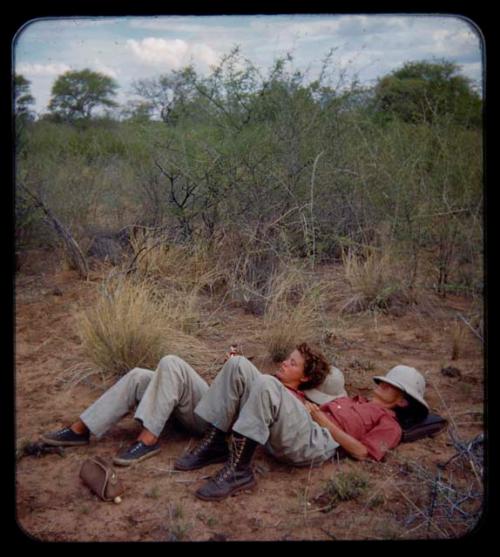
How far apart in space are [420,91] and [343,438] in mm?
5346

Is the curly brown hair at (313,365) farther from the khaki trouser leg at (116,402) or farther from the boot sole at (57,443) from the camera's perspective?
the boot sole at (57,443)

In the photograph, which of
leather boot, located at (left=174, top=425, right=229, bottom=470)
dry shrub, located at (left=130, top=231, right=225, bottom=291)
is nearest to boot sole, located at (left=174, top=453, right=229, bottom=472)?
leather boot, located at (left=174, top=425, right=229, bottom=470)

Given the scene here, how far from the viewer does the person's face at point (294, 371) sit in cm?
351

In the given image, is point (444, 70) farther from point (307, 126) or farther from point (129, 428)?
point (129, 428)

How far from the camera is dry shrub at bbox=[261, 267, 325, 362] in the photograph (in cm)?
449

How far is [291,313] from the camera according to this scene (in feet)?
15.5

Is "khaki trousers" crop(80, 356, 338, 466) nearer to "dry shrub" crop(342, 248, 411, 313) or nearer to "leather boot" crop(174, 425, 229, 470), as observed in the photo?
"leather boot" crop(174, 425, 229, 470)

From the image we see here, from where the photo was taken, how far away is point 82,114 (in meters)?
11.6

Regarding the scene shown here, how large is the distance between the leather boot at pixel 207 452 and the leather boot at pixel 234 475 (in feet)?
0.49

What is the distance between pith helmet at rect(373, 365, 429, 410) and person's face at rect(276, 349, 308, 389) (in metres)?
0.39

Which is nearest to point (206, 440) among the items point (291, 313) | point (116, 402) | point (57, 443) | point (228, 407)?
point (228, 407)

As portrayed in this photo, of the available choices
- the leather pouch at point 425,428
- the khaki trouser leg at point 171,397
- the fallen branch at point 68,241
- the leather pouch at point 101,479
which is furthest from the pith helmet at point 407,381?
the fallen branch at point 68,241
